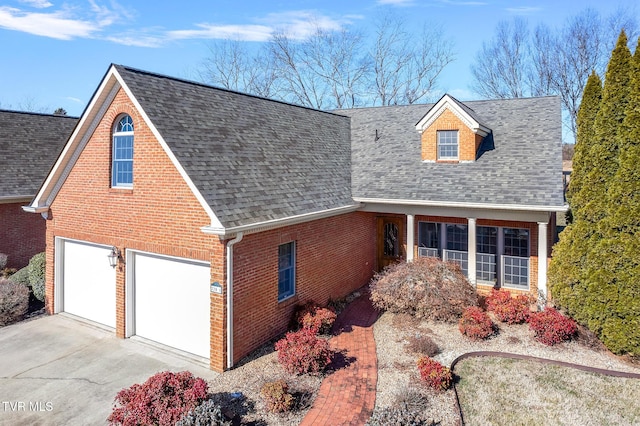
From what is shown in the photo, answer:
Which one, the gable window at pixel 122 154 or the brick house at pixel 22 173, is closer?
the gable window at pixel 122 154

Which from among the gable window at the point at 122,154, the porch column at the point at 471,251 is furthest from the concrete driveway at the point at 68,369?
the porch column at the point at 471,251

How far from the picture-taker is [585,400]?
788 cm

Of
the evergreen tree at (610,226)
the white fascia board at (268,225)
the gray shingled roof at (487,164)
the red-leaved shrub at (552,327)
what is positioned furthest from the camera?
the gray shingled roof at (487,164)

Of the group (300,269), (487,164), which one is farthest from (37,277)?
(487,164)

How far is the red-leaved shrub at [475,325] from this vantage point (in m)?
10.6

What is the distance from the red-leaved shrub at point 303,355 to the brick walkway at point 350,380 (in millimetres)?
391

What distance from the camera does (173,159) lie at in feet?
31.1

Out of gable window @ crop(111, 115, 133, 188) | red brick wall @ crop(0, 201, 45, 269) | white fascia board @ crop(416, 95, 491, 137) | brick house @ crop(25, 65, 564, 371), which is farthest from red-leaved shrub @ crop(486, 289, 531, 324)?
red brick wall @ crop(0, 201, 45, 269)

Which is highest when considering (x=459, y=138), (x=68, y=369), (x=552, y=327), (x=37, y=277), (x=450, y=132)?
(x=450, y=132)

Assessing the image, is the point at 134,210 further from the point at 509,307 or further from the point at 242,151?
the point at 509,307

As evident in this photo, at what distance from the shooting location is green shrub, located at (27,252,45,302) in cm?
1370

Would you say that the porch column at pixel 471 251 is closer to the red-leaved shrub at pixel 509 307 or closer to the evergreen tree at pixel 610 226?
the red-leaved shrub at pixel 509 307

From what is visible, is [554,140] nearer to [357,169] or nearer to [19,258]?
[357,169]

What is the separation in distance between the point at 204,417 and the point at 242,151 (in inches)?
282
